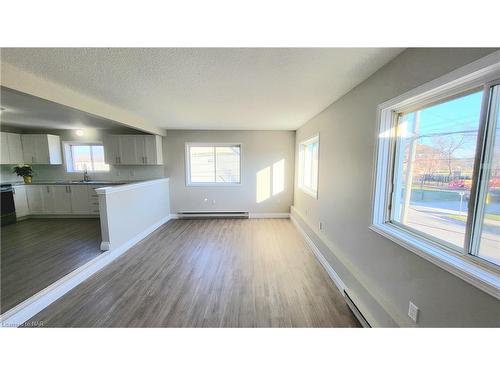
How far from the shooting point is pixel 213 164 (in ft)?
16.2

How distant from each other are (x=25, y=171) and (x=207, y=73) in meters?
5.91

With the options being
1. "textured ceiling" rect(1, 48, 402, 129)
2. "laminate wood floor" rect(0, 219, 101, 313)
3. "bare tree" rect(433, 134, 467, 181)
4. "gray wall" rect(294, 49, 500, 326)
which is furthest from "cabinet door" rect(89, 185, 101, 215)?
"bare tree" rect(433, 134, 467, 181)

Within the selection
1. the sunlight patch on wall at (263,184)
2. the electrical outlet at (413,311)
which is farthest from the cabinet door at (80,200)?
the electrical outlet at (413,311)

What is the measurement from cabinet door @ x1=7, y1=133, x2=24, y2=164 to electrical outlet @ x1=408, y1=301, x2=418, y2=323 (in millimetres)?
7525

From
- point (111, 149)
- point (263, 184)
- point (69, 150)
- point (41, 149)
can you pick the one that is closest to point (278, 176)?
point (263, 184)

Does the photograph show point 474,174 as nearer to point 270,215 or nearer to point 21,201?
point 270,215

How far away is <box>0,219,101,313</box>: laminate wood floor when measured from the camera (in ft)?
6.68

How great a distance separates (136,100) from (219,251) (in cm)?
257

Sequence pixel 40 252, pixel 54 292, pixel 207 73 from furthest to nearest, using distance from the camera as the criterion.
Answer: pixel 40 252 < pixel 54 292 < pixel 207 73

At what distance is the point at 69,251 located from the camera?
2.87 metres

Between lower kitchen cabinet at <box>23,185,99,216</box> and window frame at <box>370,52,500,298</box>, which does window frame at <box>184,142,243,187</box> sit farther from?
window frame at <box>370,52,500,298</box>

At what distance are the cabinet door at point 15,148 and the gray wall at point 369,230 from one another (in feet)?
22.7

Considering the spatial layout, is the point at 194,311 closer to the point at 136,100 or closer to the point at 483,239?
the point at 483,239
